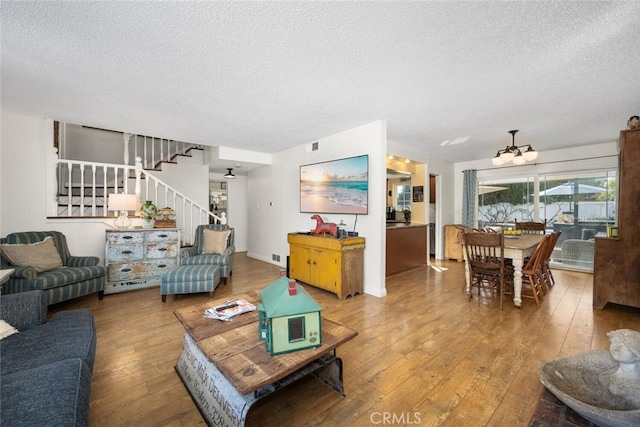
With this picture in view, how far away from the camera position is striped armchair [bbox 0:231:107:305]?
2512 millimetres

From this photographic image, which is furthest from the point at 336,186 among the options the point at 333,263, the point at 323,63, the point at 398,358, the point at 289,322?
the point at 289,322

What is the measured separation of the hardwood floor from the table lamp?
3.36ft

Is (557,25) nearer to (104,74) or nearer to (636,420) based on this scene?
(636,420)

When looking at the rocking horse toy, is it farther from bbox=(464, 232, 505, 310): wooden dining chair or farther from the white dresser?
the white dresser

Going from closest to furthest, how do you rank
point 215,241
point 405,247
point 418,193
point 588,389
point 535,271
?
point 588,389
point 535,271
point 215,241
point 405,247
point 418,193

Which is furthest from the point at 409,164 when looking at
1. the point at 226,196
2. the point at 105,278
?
the point at 105,278

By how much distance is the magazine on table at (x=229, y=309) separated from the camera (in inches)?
67.0

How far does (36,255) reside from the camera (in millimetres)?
2844

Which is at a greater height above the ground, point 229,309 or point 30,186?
point 30,186

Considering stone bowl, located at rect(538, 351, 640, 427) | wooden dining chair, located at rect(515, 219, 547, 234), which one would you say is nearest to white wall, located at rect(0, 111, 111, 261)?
stone bowl, located at rect(538, 351, 640, 427)

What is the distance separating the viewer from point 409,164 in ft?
17.9

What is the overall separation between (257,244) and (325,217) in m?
A: 2.45

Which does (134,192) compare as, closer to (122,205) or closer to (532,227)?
(122,205)

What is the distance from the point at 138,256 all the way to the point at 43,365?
2.74m
